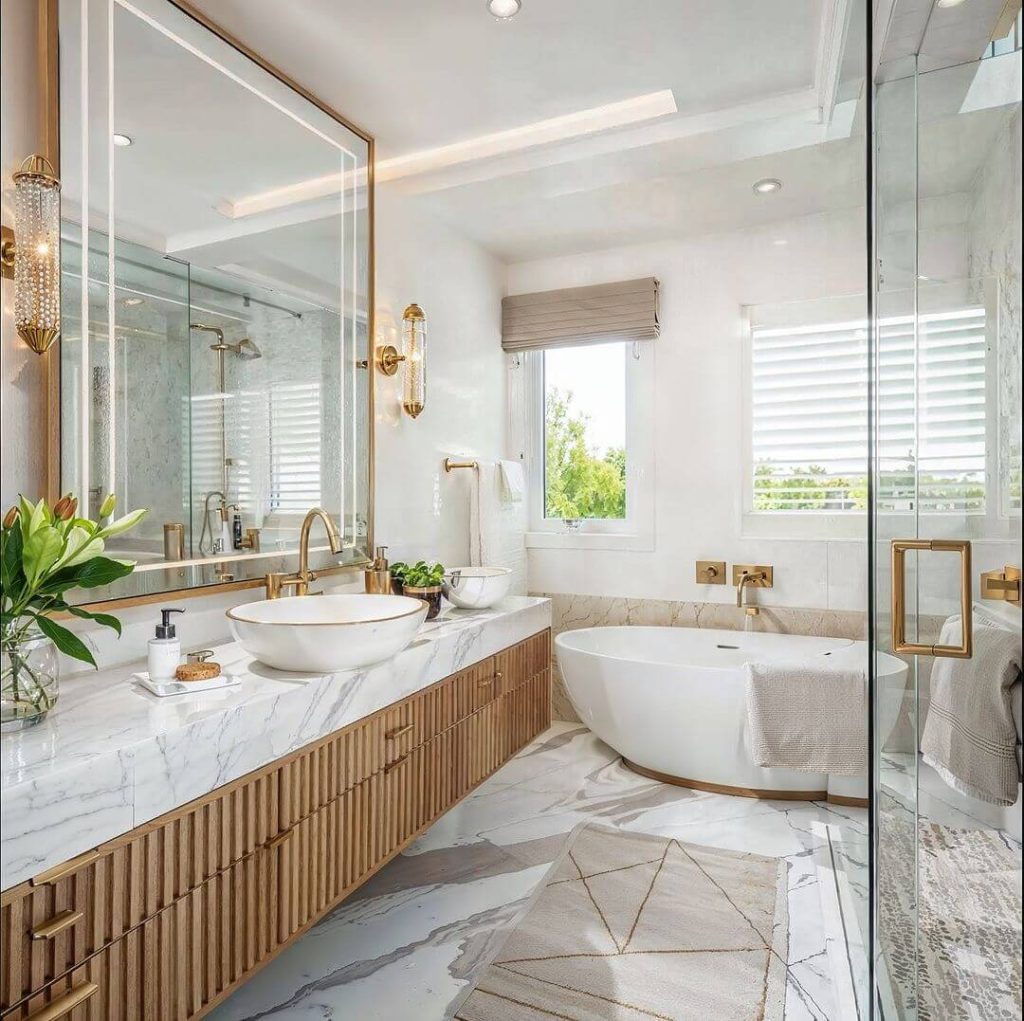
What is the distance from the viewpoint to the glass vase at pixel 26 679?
1.23 m

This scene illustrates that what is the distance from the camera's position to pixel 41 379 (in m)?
1.58

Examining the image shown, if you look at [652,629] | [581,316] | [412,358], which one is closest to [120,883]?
[412,358]

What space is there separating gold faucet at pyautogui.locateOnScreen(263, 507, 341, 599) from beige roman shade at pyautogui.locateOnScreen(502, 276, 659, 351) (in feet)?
5.99

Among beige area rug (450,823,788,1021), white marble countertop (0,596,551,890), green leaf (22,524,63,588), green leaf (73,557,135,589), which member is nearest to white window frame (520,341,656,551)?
beige area rug (450,823,788,1021)

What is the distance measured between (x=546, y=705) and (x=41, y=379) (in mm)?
1987

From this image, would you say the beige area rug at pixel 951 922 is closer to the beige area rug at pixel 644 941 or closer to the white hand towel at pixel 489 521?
the beige area rug at pixel 644 941

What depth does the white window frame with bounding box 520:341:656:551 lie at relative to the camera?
11.7 feet

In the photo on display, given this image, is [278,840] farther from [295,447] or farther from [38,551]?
[295,447]

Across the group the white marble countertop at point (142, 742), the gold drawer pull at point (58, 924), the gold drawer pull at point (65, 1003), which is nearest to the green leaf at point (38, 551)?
the white marble countertop at point (142, 742)

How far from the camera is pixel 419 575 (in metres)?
2.43

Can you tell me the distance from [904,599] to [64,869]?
1.43 meters

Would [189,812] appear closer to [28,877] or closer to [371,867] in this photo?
[28,877]

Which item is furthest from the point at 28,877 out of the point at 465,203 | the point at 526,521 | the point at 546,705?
the point at 526,521

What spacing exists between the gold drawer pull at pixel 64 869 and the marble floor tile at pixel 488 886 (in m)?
0.77
